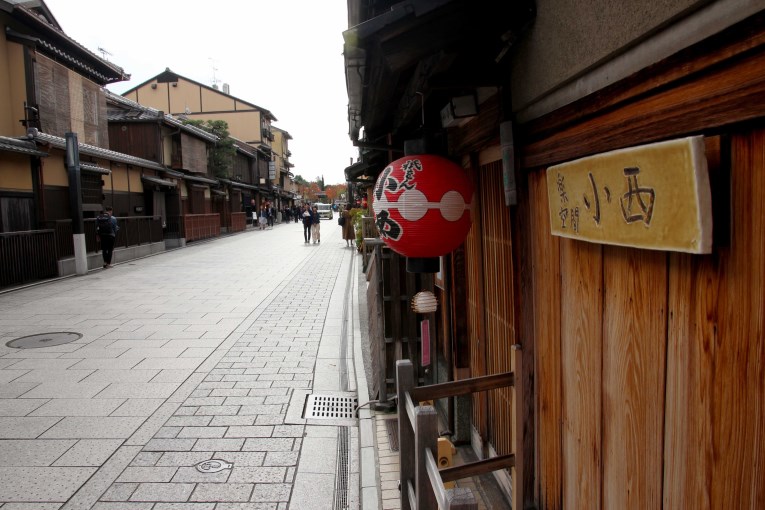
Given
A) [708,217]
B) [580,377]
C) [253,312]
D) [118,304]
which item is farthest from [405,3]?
[118,304]

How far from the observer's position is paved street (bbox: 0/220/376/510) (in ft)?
16.5

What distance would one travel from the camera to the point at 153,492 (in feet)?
16.1

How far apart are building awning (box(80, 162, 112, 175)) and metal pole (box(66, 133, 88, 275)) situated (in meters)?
0.90

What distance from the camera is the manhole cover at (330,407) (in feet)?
22.5

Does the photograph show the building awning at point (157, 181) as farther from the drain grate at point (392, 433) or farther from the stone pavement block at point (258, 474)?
the stone pavement block at point (258, 474)

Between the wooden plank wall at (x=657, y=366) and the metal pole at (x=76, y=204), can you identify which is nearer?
the wooden plank wall at (x=657, y=366)

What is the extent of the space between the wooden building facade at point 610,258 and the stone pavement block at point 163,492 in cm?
300

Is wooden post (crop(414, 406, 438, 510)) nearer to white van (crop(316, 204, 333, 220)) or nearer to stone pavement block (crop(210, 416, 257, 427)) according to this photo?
stone pavement block (crop(210, 416, 257, 427))

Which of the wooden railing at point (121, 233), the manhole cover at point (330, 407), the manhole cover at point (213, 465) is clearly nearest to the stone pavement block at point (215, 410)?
the manhole cover at point (330, 407)

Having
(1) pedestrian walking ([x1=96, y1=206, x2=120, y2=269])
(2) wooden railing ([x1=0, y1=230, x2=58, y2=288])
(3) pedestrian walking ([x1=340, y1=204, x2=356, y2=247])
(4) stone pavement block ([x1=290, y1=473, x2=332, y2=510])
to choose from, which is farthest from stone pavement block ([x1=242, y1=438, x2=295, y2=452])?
(3) pedestrian walking ([x1=340, y1=204, x2=356, y2=247])

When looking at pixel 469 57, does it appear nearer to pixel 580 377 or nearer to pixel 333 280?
pixel 580 377

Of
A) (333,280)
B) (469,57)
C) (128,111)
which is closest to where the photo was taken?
(469,57)

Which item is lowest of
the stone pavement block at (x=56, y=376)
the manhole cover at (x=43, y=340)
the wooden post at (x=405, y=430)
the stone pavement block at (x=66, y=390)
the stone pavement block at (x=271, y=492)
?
the stone pavement block at (x=271, y=492)

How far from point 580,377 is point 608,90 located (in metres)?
1.60
